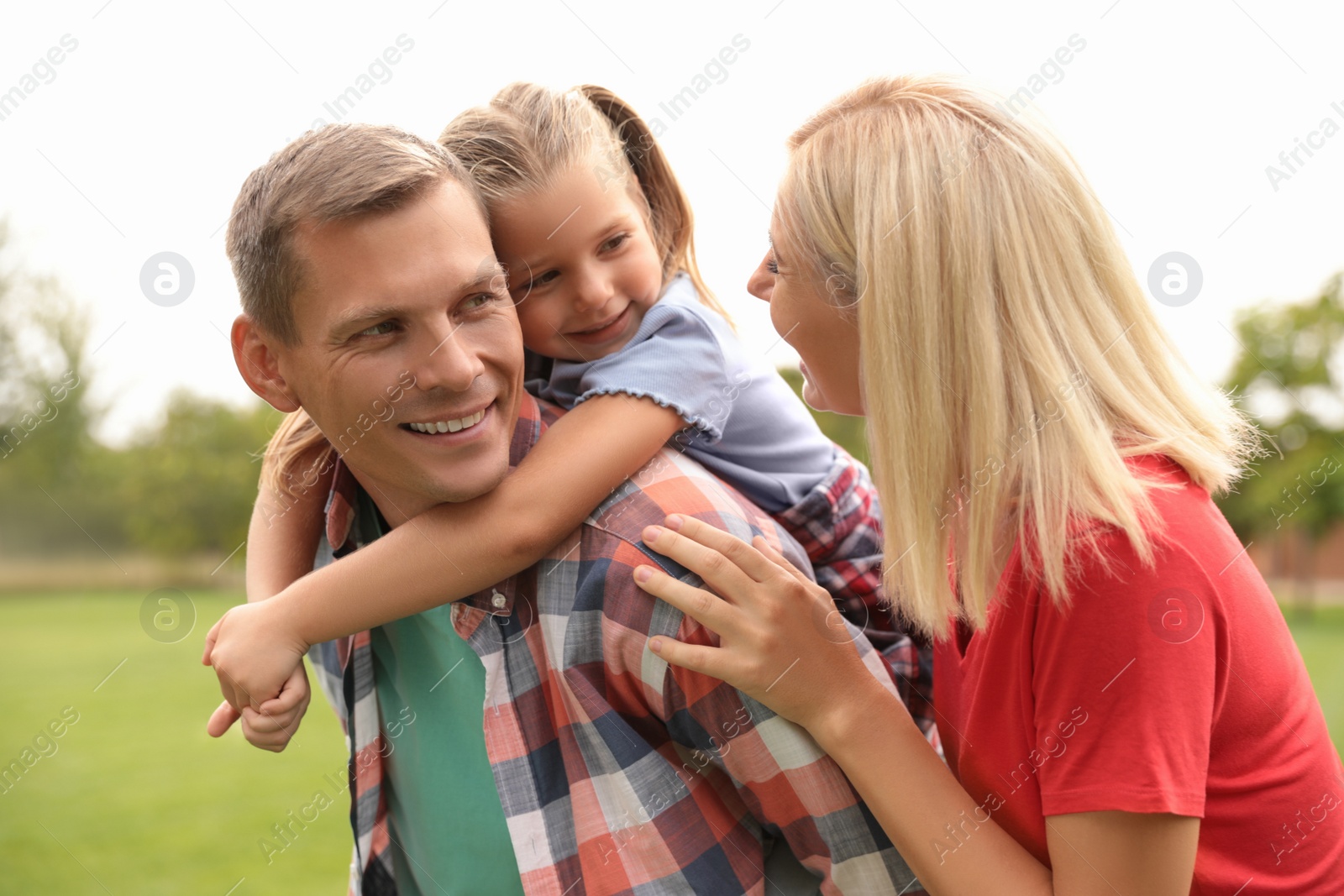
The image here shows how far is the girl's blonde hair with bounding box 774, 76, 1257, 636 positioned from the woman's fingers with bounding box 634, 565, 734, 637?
312 millimetres

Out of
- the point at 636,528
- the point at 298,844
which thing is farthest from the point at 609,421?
the point at 298,844

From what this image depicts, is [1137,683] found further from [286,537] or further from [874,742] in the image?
[286,537]

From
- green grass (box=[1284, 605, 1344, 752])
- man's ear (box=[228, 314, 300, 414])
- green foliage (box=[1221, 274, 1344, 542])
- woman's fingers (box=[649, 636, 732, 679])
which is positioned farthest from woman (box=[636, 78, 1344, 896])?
green foliage (box=[1221, 274, 1344, 542])

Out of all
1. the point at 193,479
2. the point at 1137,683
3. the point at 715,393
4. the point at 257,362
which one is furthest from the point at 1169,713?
the point at 193,479

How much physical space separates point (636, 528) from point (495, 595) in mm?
316

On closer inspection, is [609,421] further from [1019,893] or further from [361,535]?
[1019,893]

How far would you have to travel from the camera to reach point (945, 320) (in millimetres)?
1635

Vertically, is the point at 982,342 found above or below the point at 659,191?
above

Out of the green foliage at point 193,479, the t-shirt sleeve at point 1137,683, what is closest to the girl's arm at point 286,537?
the t-shirt sleeve at point 1137,683

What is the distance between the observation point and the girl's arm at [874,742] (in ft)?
4.74

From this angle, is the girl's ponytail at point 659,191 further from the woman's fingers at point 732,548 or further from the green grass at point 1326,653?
the green grass at point 1326,653

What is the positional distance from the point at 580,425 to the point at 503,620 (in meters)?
0.39

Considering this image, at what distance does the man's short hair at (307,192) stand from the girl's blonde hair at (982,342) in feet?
2.31

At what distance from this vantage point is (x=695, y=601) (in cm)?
167
